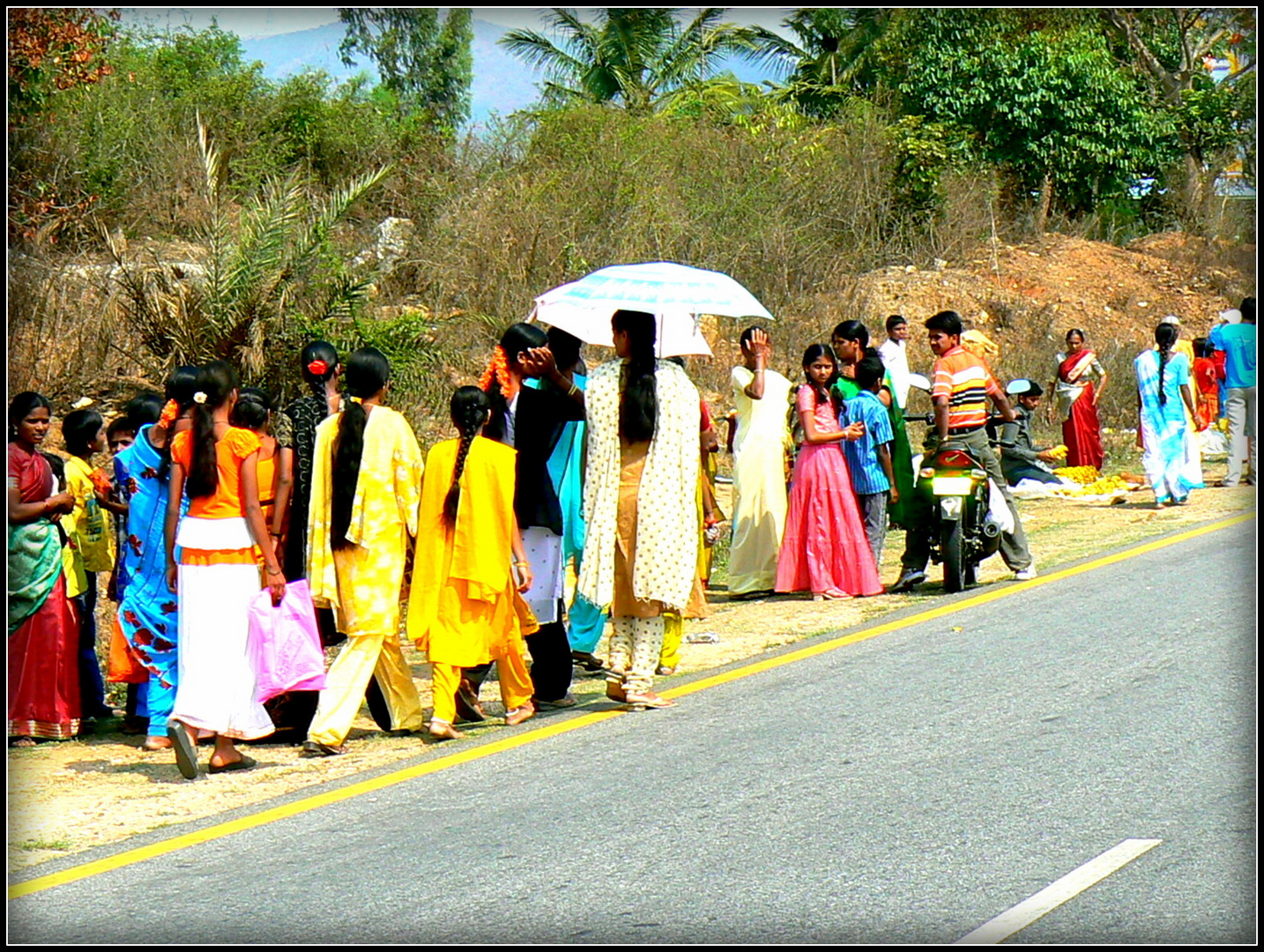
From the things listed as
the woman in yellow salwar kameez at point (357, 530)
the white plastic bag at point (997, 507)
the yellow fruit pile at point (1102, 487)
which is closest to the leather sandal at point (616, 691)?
the woman in yellow salwar kameez at point (357, 530)

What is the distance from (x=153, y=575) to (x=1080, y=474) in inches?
503

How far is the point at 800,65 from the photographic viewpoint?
A: 1443 inches

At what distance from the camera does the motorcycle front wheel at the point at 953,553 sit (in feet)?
37.6

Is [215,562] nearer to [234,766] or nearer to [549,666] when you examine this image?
[234,766]

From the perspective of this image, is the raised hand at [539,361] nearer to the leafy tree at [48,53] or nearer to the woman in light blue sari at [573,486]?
the woman in light blue sari at [573,486]

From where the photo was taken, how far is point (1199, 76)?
36188 mm

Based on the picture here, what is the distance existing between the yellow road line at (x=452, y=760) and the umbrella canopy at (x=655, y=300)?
185cm

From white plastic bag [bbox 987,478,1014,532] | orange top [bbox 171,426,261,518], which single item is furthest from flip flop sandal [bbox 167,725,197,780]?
white plastic bag [bbox 987,478,1014,532]

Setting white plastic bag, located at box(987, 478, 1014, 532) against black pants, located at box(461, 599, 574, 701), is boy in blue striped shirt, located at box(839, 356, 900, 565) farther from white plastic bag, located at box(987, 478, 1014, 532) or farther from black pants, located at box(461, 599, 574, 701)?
black pants, located at box(461, 599, 574, 701)

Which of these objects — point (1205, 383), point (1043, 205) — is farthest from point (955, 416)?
point (1043, 205)

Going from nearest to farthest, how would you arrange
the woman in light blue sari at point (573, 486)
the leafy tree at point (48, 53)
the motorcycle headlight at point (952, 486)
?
the woman in light blue sari at point (573, 486) < the motorcycle headlight at point (952, 486) < the leafy tree at point (48, 53)

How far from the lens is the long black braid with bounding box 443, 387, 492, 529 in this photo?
25.4ft

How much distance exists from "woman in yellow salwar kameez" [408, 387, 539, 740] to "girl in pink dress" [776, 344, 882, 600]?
3.99 metres

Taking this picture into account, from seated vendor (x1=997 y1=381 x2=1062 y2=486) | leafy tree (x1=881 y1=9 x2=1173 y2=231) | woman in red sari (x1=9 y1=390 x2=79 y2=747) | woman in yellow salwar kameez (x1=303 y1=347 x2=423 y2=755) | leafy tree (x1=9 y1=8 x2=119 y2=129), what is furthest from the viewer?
leafy tree (x1=881 y1=9 x2=1173 y2=231)
